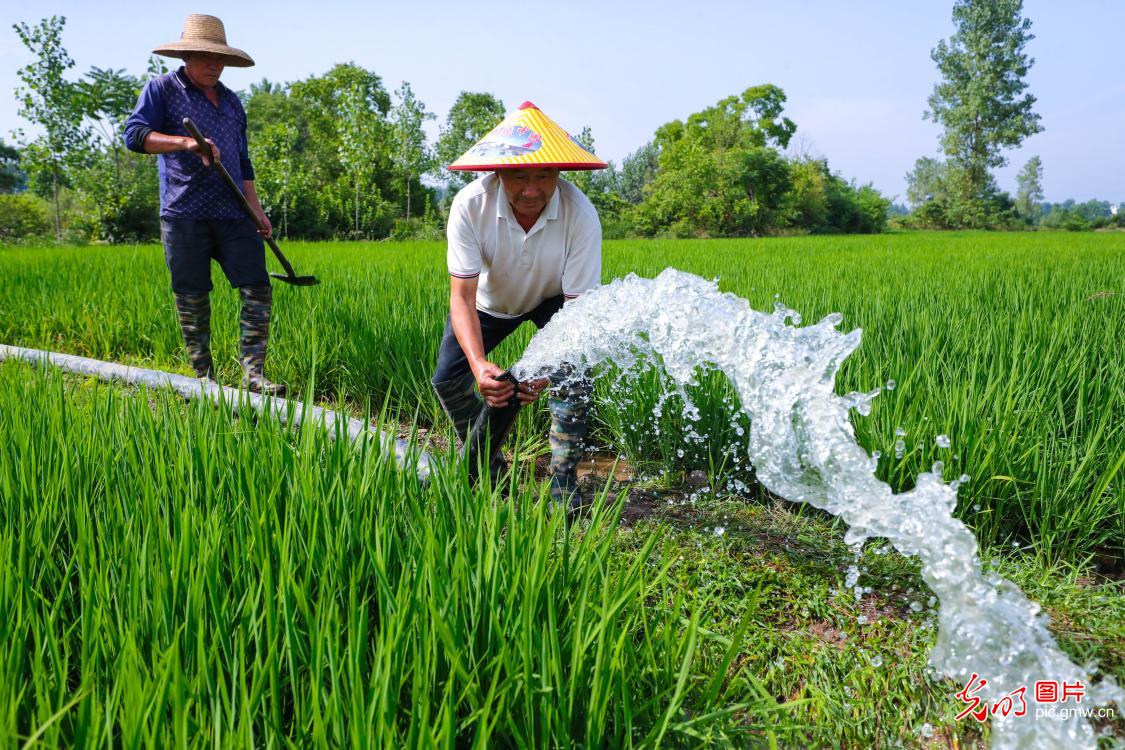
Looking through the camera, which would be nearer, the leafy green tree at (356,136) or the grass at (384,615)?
the grass at (384,615)

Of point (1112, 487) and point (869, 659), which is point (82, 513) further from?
point (1112, 487)

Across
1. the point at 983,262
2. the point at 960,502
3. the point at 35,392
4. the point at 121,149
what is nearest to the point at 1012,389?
the point at 960,502

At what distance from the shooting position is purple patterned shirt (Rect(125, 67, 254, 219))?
308 cm

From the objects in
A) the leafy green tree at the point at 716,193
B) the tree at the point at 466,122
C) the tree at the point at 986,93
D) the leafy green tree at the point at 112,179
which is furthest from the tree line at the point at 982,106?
the leafy green tree at the point at 112,179

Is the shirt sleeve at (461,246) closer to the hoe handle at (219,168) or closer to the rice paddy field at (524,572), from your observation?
the rice paddy field at (524,572)

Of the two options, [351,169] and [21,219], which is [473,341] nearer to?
[351,169]

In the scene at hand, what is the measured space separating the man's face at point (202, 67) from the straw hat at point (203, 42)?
3 cm

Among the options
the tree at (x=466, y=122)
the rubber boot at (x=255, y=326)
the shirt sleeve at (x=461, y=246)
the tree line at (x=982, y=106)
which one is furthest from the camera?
the tree line at (x=982, y=106)

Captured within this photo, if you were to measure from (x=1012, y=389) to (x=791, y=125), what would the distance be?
1384 inches

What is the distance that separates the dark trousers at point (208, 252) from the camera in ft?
10.8

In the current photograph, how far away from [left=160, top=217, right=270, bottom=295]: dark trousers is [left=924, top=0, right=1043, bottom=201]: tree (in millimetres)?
38600

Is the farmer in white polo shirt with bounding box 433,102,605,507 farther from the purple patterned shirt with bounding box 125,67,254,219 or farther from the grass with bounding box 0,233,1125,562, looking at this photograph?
the purple patterned shirt with bounding box 125,67,254,219

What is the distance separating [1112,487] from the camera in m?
1.89

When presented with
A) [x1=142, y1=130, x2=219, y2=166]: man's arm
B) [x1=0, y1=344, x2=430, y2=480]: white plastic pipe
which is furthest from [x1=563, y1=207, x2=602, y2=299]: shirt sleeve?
[x1=142, y1=130, x2=219, y2=166]: man's arm
